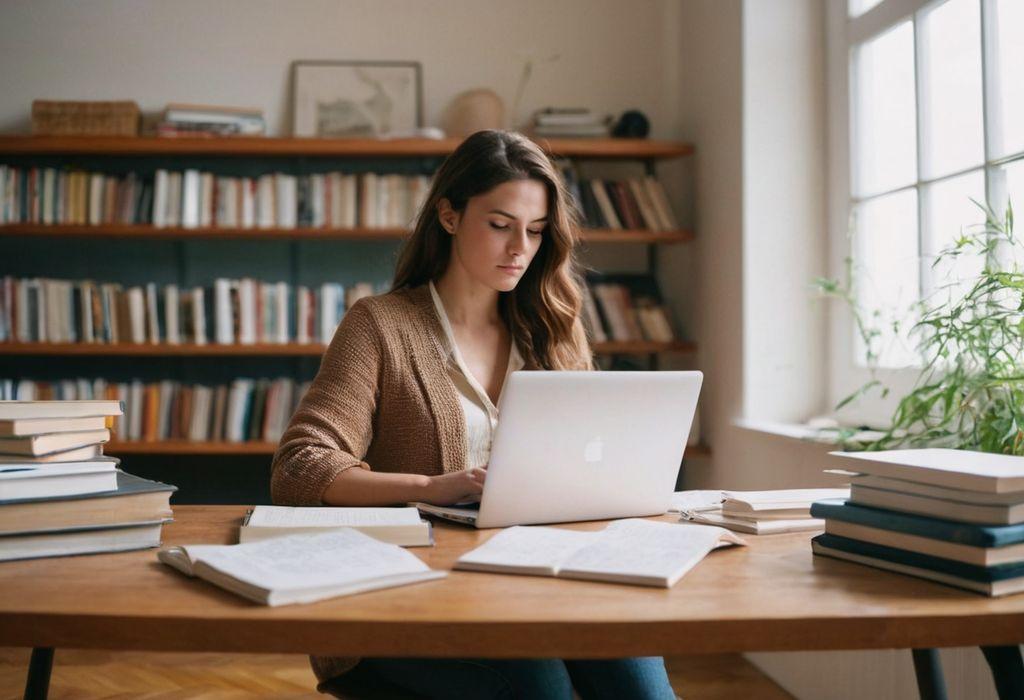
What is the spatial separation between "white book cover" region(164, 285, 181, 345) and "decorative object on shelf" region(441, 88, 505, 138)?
45.4 inches

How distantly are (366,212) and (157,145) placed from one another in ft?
2.44

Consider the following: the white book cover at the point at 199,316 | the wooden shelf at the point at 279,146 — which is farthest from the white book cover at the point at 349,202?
the white book cover at the point at 199,316

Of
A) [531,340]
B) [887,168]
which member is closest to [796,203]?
[887,168]

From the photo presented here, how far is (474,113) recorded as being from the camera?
3537 mm

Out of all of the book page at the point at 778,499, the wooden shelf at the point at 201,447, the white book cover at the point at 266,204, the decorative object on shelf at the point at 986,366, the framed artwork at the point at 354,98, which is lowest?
the wooden shelf at the point at 201,447

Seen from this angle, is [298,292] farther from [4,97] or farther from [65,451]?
[65,451]

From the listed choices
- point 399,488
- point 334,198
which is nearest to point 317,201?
point 334,198

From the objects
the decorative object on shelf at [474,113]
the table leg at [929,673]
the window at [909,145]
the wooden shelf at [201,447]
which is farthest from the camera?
the decorative object on shelf at [474,113]

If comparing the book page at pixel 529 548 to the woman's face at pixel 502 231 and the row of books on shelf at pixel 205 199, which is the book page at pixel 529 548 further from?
the row of books on shelf at pixel 205 199

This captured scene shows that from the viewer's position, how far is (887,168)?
266 cm

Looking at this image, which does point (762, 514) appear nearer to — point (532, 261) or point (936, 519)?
point (936, 519)

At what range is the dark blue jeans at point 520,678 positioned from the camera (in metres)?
1.24

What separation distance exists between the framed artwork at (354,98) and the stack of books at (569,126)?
488 mm

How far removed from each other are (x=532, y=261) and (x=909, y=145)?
3.85 feet
